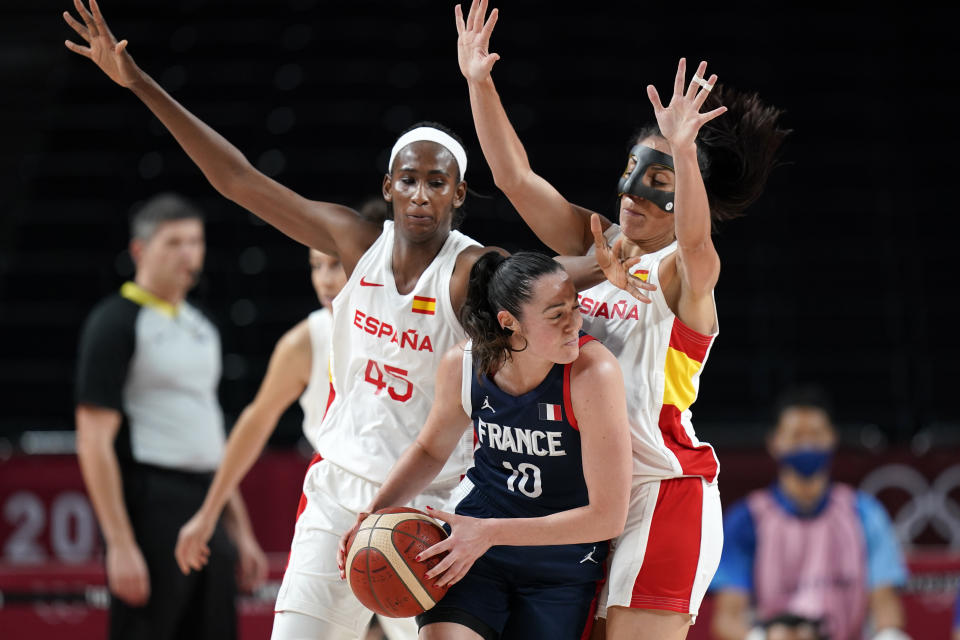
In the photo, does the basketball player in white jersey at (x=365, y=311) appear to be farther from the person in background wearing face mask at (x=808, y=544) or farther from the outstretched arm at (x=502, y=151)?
the person in background wearing face mask at (x=808, y=544)

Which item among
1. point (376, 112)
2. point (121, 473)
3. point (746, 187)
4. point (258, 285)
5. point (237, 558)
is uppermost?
point (376, 112)

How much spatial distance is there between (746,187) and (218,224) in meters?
6.50

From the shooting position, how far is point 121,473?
5.59 m

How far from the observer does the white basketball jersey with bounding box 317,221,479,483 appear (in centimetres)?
375

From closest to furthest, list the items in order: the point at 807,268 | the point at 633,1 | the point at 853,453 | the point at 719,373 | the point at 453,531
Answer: the point at 453,531 → the point at 853,453 → the point at 719,373 → the point at 807,268 → the point at 633,1

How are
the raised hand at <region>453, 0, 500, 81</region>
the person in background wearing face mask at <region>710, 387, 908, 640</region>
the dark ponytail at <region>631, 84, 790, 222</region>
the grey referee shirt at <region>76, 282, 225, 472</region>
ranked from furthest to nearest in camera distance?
1. the person in background wearing face mask at <region>710, 387, 908, 640</region>
2. the grey referee shirt at <region>76, 282, 225, 472</region>
3. the dark ponytail at <region>631, 84, 790, 222</region>
4. the raised hand at <region>453, 0, 500, 81</region>

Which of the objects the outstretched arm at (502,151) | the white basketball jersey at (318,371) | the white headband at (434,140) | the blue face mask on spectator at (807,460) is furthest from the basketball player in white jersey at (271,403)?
the blue face mask on spectator at (807,460)

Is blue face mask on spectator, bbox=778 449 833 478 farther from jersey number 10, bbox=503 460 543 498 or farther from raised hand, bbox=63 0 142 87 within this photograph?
raised hand, bbox=63 0 142 87

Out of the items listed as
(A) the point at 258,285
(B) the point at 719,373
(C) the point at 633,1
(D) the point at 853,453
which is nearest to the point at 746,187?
(D) the point at 853,453

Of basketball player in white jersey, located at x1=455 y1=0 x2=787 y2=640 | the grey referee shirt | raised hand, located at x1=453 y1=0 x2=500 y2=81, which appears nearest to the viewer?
basketball player in white jersey, located at x1=455 y1=0 x2=787 y2=640

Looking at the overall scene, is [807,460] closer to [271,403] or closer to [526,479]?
[271,403]

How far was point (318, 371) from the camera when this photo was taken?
4.85 meters

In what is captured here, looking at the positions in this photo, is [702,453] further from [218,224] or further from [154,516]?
[218,224]

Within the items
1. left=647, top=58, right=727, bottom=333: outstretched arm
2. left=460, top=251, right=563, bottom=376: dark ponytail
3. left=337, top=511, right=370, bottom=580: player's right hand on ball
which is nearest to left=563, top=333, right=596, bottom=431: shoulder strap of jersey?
left=460, top=251, right=563, bottom=376: dark ponytail
